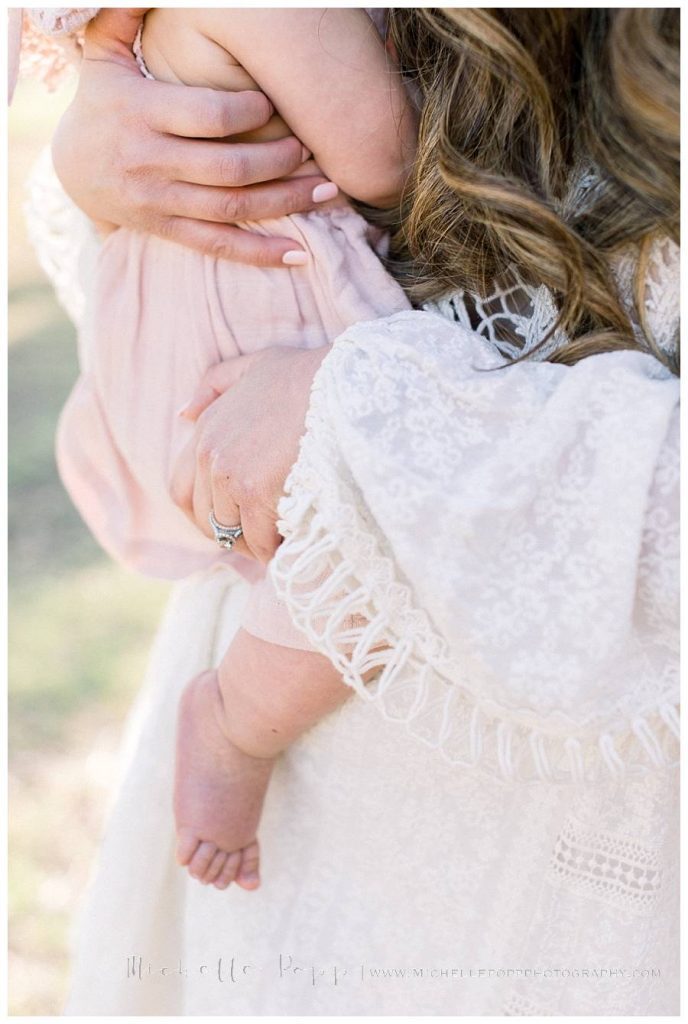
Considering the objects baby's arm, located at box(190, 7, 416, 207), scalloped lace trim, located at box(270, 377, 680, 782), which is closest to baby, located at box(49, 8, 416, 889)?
baby's arm, located at box(190, 7, 416, 207)

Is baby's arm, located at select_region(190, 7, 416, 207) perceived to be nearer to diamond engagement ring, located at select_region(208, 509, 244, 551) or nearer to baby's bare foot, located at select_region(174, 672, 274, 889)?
diamond engagement ring, located at select_region(208, 509, 244, 551)

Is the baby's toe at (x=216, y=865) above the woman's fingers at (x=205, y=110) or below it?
below

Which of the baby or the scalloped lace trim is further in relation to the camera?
the baby

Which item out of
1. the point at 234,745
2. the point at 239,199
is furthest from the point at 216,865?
the point at 239,199

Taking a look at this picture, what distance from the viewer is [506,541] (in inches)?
34.8

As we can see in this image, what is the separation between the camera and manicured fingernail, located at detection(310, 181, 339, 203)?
1.15 m

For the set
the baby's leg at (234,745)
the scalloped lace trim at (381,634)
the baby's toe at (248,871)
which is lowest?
the baby's toe at (248,871)

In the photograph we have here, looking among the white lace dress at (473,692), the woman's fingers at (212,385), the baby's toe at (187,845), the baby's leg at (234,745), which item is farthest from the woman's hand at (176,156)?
the baby's toe at (187,845)

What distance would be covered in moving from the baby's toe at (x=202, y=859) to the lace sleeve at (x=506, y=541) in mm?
497

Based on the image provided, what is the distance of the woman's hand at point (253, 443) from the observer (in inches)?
41.0

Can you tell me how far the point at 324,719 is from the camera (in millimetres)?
1225

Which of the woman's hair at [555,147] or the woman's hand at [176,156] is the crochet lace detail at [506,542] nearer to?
the woman's hair at [555,147]

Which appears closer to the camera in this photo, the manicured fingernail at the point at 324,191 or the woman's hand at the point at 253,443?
the woman's hand at the point at 253,443

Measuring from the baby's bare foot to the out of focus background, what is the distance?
106 cm
